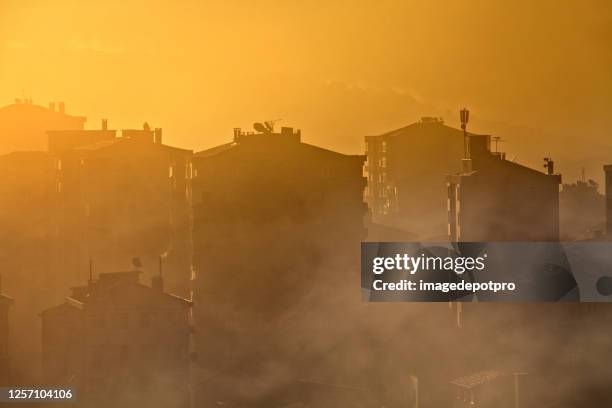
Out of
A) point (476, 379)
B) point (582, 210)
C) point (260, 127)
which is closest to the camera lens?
point (476, 379)

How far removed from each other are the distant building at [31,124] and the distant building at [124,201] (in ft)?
0.70

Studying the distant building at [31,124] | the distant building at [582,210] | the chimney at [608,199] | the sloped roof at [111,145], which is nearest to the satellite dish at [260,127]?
the sloped roof at [111,145]

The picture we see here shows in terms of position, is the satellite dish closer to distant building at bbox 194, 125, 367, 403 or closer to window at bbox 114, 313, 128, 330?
distant building at bbox 194, 125, 367, 403

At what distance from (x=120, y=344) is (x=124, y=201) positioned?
2280 millimetres

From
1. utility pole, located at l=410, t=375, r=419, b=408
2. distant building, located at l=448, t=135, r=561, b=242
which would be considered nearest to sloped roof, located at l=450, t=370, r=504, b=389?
utility pole, located at l=410, t=375, r=419, b=408

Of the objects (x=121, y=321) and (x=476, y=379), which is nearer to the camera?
(x=476, y=379)

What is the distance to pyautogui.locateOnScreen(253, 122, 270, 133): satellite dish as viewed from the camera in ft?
36.3

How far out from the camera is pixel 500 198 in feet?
34.6

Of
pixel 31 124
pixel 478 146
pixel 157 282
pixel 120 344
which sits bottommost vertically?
pixel 120 344

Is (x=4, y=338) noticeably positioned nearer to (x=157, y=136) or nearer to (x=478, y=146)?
(x=157, y=136)

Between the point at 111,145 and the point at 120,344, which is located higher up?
the point at 111,145

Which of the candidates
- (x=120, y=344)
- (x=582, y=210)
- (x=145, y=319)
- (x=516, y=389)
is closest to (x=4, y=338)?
(x=120, y=344)

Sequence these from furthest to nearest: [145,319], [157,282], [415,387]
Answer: [157,282]
[145,319]
[415,387]

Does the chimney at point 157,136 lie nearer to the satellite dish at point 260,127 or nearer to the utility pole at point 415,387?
the satellite dish at point 260,127
